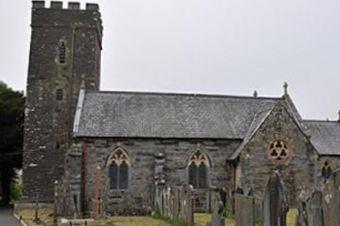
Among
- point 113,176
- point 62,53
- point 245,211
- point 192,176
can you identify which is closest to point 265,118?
point 192,176

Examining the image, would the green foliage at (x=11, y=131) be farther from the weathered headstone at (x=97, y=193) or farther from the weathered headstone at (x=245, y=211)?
the weathered headstone at (x=245, y=211)

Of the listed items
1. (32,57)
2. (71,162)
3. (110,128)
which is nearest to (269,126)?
(110,128)

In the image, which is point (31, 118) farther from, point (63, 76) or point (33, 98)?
point (63, 76)

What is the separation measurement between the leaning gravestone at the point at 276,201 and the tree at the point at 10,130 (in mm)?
45296

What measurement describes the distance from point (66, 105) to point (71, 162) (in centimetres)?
1200

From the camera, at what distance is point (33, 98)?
45219 mm

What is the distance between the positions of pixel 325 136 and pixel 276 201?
106 ft

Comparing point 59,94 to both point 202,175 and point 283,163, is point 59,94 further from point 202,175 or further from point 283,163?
point 283,163

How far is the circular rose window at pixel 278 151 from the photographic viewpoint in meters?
Answer: 34.6

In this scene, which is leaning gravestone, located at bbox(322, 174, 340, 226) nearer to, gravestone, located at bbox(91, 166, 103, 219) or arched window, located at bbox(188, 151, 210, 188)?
gravestone, located at bbox(91, 166, 103, 219)

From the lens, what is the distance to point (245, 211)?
45.6 ft

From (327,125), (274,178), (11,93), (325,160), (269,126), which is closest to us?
(274,178)

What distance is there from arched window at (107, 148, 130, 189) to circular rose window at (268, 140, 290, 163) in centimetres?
933

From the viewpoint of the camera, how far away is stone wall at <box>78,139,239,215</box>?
35.0 meters
